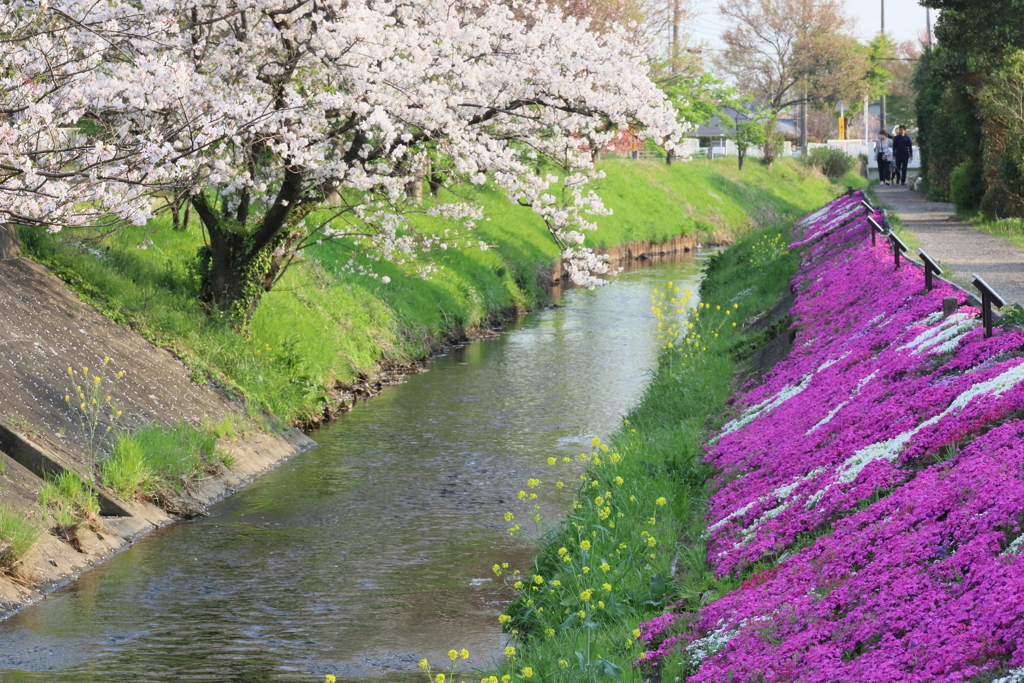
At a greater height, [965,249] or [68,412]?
[965,249]

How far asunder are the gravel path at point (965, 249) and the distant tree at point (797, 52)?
5115 cm

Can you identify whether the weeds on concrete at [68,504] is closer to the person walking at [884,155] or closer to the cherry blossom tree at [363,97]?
the cherry blossom tree at [363,97]

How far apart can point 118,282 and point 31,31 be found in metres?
6.77

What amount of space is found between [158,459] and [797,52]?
7396 cm

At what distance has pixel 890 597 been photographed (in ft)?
18.8

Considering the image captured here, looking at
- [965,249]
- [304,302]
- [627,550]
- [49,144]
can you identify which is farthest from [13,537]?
[965,249]

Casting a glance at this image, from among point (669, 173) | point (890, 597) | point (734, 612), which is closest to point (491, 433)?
point (734, 612)

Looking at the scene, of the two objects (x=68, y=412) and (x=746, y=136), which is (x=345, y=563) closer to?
(x=68, y=412)

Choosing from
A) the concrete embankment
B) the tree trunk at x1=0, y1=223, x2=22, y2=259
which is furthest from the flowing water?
the tree trunk at x1=0, y1=223, x2=22, y2=259

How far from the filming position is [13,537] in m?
9.97

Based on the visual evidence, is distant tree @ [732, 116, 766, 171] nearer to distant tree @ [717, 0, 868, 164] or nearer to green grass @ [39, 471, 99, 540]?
distant tree @ [717, 0, 868, 164]

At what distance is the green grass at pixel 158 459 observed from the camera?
40.4 feet

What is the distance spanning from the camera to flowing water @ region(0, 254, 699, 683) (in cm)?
875

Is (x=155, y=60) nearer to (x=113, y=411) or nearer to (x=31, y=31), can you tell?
(x=31, y=31)
